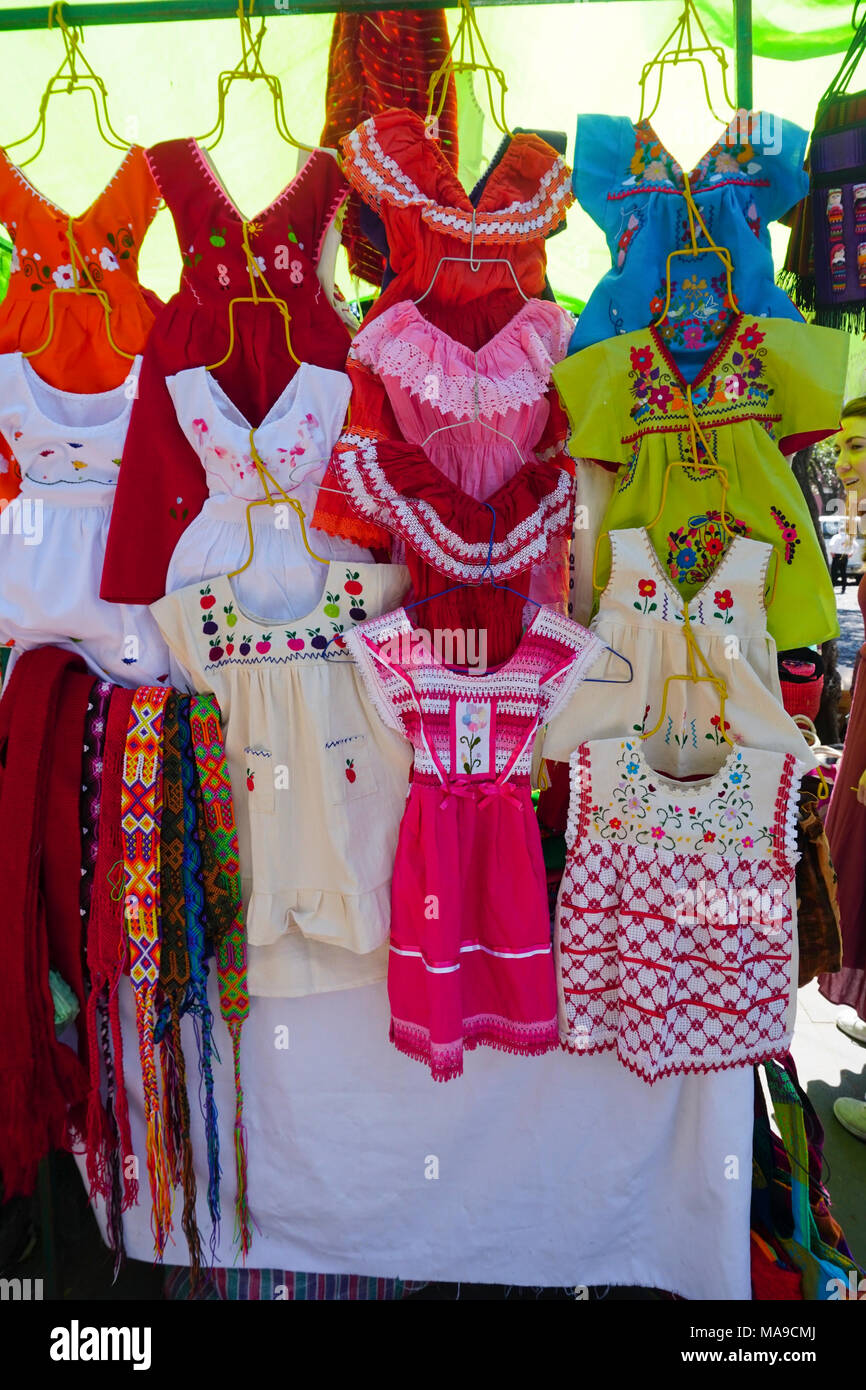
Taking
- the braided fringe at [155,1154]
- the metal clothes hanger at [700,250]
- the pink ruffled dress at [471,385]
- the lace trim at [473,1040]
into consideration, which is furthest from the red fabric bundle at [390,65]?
the braided fringe at [155,1154]

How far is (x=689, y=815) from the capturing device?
5.17ft

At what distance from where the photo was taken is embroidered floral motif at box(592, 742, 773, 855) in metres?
1.57

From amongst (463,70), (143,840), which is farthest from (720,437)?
(143,840)

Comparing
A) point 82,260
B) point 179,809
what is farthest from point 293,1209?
point 82,260

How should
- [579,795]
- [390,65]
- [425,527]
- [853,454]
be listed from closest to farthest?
[425,527] < [579,795] < [390,65] < [853,454]

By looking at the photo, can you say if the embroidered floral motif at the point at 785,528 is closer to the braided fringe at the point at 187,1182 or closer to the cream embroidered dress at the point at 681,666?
the cream embroidered dress at the point at 681,666

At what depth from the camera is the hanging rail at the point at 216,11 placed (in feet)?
5.05

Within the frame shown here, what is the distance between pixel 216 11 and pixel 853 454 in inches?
67.5

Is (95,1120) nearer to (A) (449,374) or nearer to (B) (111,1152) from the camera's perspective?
(B) (111,1152)

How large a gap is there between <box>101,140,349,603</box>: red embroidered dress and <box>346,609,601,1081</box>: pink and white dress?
0.46 metres

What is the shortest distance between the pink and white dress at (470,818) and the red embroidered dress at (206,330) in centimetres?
46

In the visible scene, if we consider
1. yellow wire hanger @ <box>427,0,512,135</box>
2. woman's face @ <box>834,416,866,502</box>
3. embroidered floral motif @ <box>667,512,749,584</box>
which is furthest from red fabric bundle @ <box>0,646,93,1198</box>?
woman's face @ <box>834,416,866,502</box>
